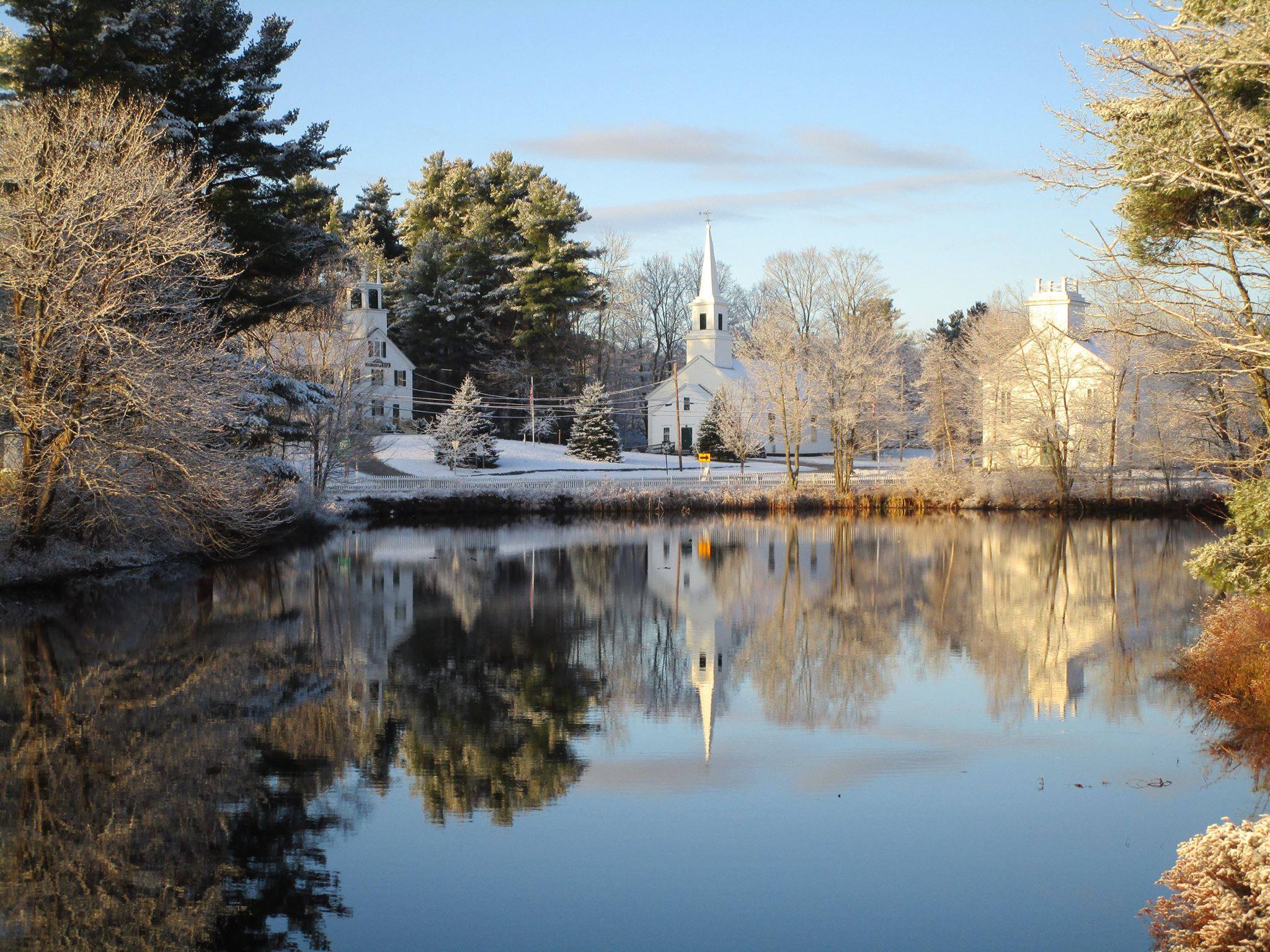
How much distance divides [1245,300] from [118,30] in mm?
21237

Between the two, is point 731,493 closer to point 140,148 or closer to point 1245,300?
point 140,148

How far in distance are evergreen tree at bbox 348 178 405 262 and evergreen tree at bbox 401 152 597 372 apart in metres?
2.80

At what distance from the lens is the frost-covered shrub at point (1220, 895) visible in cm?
599

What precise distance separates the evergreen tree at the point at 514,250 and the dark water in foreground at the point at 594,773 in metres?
44.2

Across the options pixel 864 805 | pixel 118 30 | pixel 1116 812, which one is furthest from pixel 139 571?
pixel 1116 812

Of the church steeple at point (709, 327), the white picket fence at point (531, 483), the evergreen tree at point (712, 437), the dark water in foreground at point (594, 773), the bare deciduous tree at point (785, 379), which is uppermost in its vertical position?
the church steeple at point (709, 327)

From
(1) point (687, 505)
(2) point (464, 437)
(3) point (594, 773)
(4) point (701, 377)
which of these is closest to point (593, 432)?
(2) point (464, 437)

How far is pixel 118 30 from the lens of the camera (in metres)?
23.8

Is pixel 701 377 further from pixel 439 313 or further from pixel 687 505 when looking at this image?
pixel 687 505

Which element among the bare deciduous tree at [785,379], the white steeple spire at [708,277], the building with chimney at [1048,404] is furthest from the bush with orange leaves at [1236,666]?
the white steeple spire at [708,277]

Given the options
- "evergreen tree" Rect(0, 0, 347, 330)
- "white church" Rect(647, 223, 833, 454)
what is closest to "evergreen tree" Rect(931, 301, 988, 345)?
"white church" Rect(647, 223, 833, 454)

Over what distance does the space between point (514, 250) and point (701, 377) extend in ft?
41.7

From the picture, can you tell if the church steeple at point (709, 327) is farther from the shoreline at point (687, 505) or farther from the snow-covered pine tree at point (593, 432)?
the shoreline at point (687, 505)

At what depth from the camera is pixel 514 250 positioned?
214 feet
